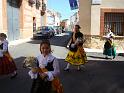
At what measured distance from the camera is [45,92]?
19.2 feet

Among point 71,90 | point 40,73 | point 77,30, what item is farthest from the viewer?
point 77,30

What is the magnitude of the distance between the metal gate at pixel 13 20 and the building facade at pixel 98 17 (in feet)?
34.8

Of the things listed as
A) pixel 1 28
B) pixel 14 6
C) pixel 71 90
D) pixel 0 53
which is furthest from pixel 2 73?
pixel 14 6

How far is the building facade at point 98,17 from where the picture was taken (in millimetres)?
24219

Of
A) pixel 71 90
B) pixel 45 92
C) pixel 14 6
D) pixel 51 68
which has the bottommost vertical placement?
pixel 71 90

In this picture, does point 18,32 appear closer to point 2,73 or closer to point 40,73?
point 2,73

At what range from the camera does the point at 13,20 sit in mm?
35344

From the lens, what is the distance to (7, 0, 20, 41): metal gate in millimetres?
33366

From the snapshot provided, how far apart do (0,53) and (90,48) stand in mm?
14051

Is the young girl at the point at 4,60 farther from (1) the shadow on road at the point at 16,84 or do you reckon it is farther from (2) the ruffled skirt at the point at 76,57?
(2) the ruffled skirt at the point at 76,57

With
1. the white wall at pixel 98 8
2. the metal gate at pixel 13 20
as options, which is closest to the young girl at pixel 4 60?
the white wall at pixel 98 8

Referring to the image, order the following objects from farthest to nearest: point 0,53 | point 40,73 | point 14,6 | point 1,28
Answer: point 14,6, point 1,28, point 0,53, point 40,73

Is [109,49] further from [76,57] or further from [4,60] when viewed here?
[4,60]

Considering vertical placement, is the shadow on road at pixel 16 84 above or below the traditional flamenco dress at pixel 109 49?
below
